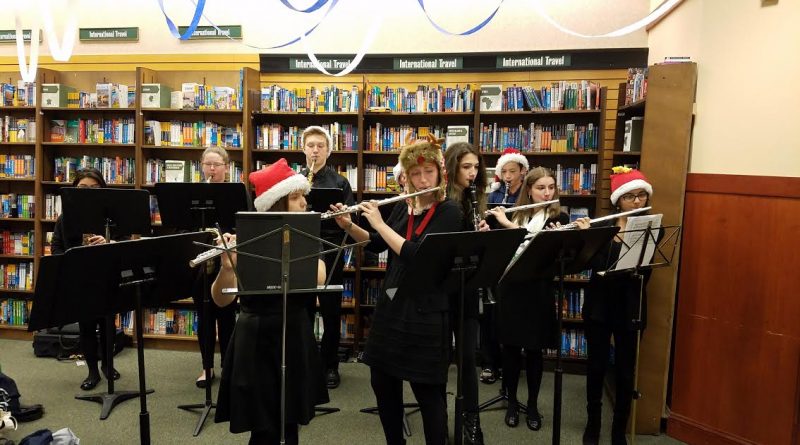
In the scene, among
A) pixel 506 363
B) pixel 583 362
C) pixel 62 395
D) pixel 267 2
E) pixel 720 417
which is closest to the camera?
pixel 720 417

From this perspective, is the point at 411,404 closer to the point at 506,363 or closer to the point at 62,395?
the point at 506,363

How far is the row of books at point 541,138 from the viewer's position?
4855mm

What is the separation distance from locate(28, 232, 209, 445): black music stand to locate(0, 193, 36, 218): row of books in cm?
386

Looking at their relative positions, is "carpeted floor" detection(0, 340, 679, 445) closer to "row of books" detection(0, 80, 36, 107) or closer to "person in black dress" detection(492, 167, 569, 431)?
A: "person in black dress" detection(492, 167, 569, 431)

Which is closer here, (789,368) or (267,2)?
(789,368)

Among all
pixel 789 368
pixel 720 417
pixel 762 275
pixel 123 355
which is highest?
pixel 762 275

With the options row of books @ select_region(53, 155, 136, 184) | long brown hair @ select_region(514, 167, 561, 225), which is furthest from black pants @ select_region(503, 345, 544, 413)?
row of books @ select_region(53, 155, 136, 184)

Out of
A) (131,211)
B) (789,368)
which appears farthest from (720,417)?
(131,211)

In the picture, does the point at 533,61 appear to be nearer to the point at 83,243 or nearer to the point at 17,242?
the point at 83,243

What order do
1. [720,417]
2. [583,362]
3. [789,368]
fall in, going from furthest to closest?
[583,362] → [720,417] → [789,368]

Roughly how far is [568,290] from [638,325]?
70.1 inches

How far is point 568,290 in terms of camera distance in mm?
4879

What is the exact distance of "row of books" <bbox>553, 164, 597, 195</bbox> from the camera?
4.90 metres

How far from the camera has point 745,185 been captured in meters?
3.18
